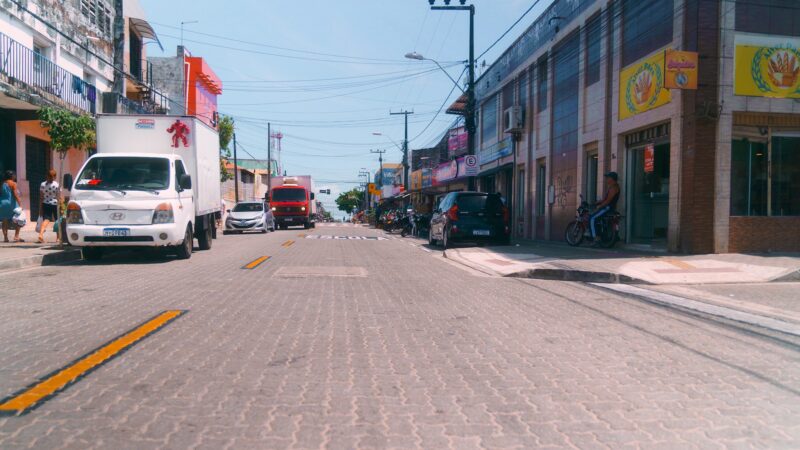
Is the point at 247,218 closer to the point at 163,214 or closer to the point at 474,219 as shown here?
the point at 474,219

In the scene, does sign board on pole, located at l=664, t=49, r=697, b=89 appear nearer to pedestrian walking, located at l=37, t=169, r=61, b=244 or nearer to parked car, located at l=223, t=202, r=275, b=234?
pedestrian walking, located at l=37, t=169, r=61, b=244

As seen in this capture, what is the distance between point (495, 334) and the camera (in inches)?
223

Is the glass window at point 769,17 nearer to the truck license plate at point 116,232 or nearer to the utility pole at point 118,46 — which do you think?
the truck license plate at point 116,232

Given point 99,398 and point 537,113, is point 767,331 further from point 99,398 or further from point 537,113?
point 537,113

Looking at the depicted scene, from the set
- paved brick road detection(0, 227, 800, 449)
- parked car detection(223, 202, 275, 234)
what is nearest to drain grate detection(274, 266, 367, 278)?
paved brick road detection(0, 227, 800, 449)

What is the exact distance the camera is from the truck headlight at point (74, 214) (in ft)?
37.1

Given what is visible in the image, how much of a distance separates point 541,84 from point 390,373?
70.5 feet

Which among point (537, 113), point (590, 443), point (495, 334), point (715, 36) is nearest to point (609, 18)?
point (715, 36)

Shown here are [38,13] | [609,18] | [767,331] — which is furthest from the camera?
[38,13]

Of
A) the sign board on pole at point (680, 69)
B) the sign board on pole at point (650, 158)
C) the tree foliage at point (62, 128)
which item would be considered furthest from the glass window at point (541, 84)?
the tree foliage at point (62, 128)

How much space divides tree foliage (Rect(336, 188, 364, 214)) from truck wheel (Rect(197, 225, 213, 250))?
125576 mm

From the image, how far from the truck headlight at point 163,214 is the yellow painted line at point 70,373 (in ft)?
20.9

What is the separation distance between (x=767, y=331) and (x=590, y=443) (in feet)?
13.2

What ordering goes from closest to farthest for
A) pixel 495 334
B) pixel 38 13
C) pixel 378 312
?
pixel 495 334 < pixel 378 312 < pixel 38 13
